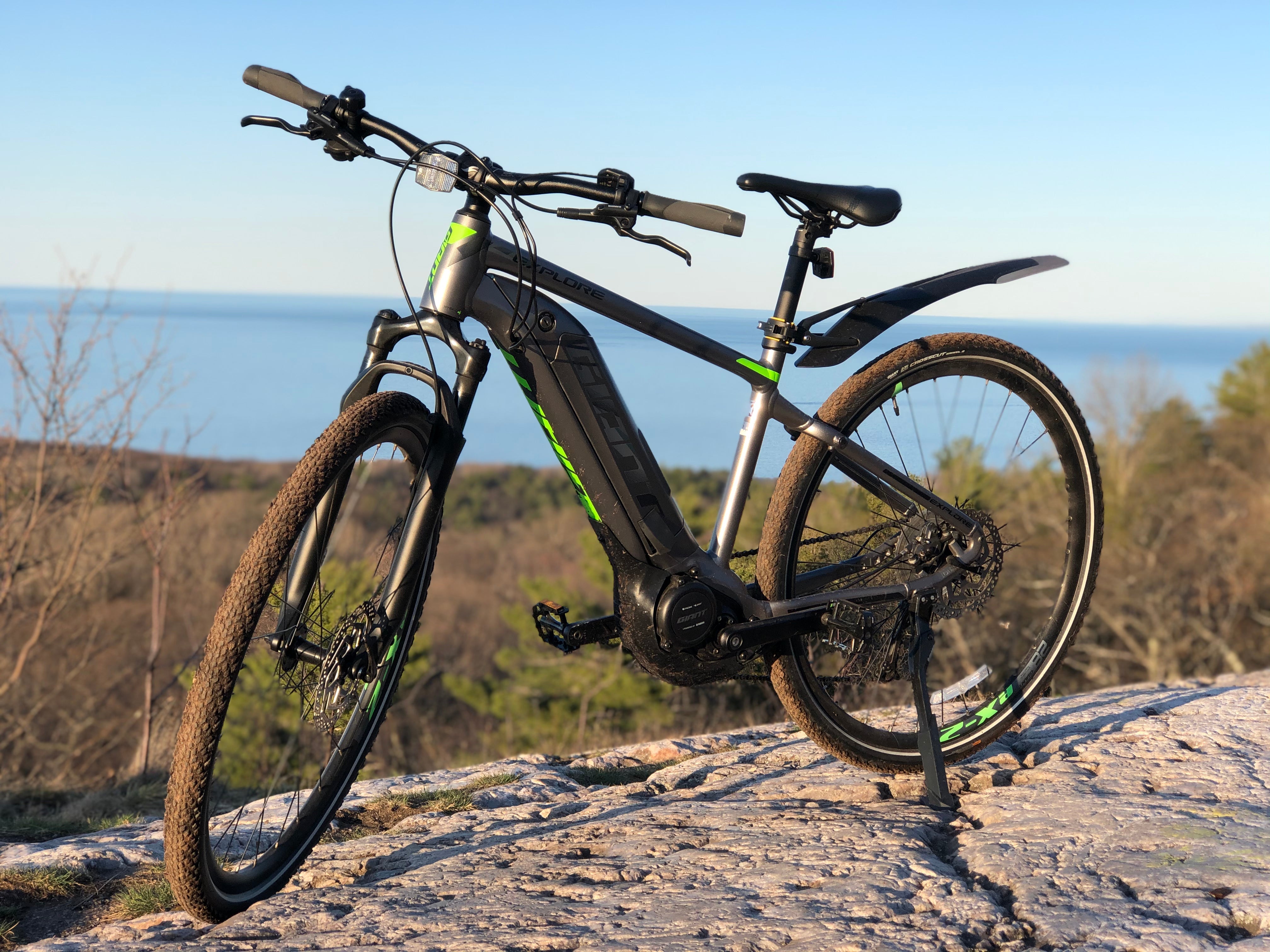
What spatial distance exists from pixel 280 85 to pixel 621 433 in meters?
1.18

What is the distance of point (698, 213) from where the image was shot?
8.00 ft

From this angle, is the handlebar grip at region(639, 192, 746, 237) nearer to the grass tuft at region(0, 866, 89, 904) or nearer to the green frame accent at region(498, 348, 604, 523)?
the green frame accent at region(498, 348, 604, 523)

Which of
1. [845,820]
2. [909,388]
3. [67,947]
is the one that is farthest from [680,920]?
[909,388]

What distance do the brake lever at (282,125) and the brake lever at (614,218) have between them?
1.99 ft

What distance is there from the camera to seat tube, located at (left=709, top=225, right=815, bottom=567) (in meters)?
2.94

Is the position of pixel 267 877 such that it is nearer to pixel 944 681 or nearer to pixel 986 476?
pixel 986 476

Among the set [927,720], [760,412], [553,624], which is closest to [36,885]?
[553,624]

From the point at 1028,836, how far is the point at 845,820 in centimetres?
47

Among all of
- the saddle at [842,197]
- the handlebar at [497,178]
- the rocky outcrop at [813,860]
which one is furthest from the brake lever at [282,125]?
the rocky outcrop at [813,860]

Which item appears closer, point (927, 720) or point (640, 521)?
point (640, 521)

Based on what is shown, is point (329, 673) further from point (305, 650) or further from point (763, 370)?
point (763, 370)

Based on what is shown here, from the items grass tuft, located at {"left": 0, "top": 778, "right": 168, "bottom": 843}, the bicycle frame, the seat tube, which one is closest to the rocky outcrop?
grass tuft, located at {"left": 0, "top": 778, "right": 168, "bottom": 843}

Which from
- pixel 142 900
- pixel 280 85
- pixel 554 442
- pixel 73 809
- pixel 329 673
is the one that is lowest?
pixel 73 809

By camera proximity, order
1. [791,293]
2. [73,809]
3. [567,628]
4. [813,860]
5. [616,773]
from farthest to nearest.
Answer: [73,809], [616,773], [791,293], [567,628], [813,860]
